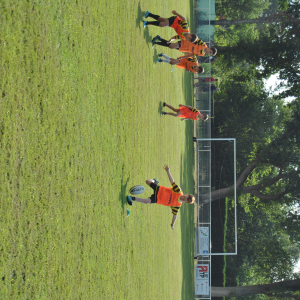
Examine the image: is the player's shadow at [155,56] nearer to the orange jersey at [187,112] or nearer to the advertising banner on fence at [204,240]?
the orange jersey at [187,112]

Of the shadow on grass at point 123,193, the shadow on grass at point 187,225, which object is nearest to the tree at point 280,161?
the shadow on grass at point 187,225

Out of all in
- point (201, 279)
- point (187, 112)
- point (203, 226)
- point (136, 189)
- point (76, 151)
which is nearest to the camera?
point (76, 151)

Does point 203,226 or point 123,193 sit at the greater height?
point 123,193

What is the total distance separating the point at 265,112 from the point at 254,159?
178 inches

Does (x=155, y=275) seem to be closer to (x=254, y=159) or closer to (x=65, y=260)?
(x=65, y=260)

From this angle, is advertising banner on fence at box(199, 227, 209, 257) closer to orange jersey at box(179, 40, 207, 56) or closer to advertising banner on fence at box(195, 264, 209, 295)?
advertising banner on fence at box(195, 264, 209, 295)

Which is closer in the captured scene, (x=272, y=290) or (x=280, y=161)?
(x=272, y=290)

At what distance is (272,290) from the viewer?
94.8 feet

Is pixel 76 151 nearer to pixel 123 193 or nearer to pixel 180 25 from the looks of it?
pixel 123 193

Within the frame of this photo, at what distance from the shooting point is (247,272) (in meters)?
39.1

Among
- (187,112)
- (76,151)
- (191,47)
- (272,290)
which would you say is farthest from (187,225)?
(76,151)

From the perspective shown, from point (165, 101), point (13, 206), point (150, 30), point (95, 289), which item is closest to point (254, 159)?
point (165, 101)

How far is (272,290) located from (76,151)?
26.8 m

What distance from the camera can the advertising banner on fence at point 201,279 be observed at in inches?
930
